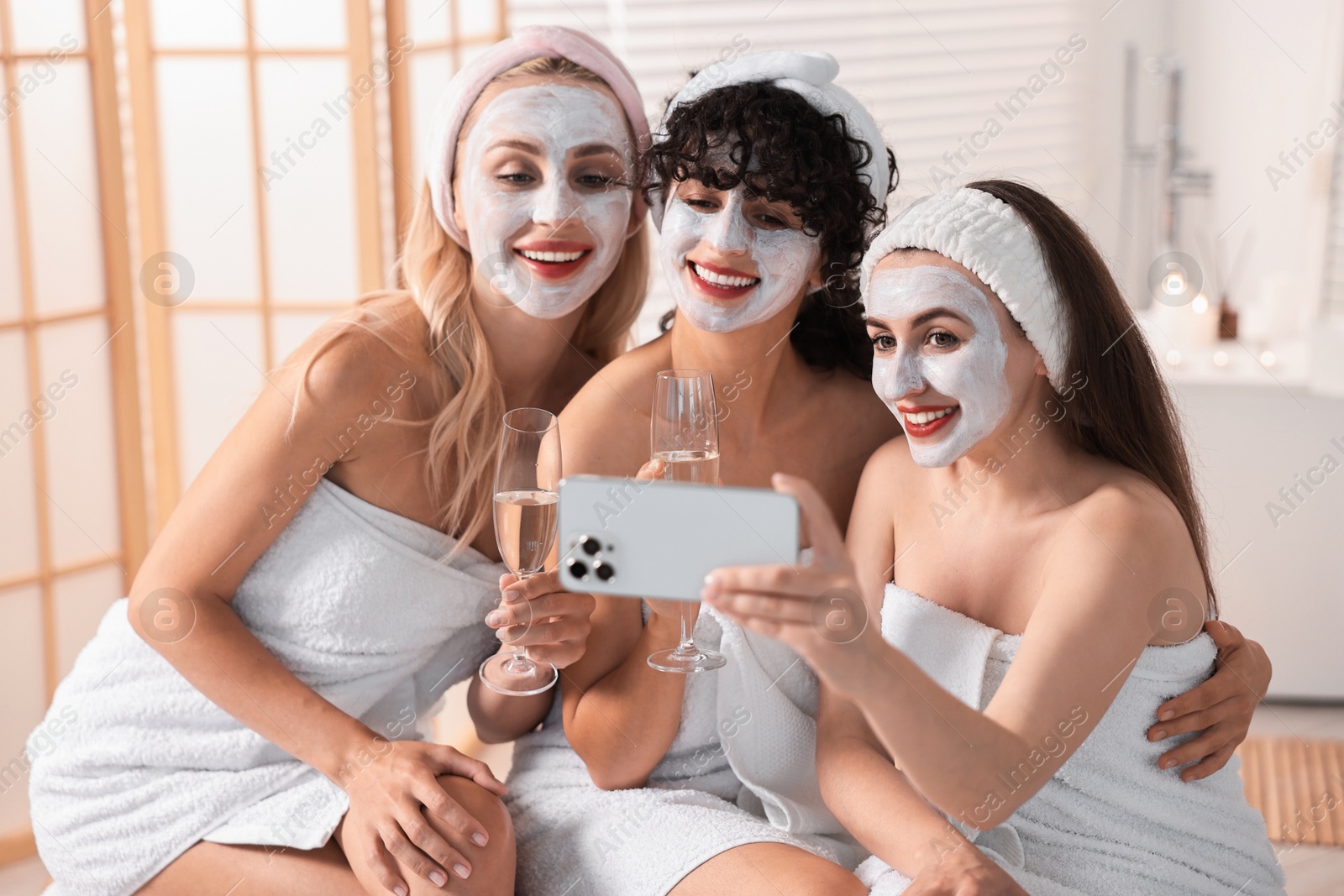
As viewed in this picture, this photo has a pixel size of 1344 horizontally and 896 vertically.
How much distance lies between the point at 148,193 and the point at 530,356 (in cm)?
151

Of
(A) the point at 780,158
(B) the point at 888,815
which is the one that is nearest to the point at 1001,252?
(A) the point at 780,158

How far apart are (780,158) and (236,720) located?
115 cm

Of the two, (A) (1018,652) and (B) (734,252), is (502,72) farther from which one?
(A) (1018,652)

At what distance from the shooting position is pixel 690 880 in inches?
59.6

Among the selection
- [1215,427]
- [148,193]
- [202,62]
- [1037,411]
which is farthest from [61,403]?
[1215,427]

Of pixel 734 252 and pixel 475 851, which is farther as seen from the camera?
pixel 734 252

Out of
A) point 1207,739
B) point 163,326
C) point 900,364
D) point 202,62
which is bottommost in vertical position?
point 1207,739

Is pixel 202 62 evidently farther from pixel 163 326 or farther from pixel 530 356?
pixel 530 356

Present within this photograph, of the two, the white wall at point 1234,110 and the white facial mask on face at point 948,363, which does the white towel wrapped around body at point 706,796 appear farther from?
the white wall at point 1234,110

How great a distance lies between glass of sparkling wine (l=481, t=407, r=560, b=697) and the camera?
1.40m

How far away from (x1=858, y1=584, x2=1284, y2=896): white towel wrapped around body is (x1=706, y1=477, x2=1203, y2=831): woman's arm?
0.08 m

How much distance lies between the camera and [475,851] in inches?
60.4

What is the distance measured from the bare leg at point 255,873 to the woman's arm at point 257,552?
12cm

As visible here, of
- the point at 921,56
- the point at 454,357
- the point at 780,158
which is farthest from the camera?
the point at 921,56
